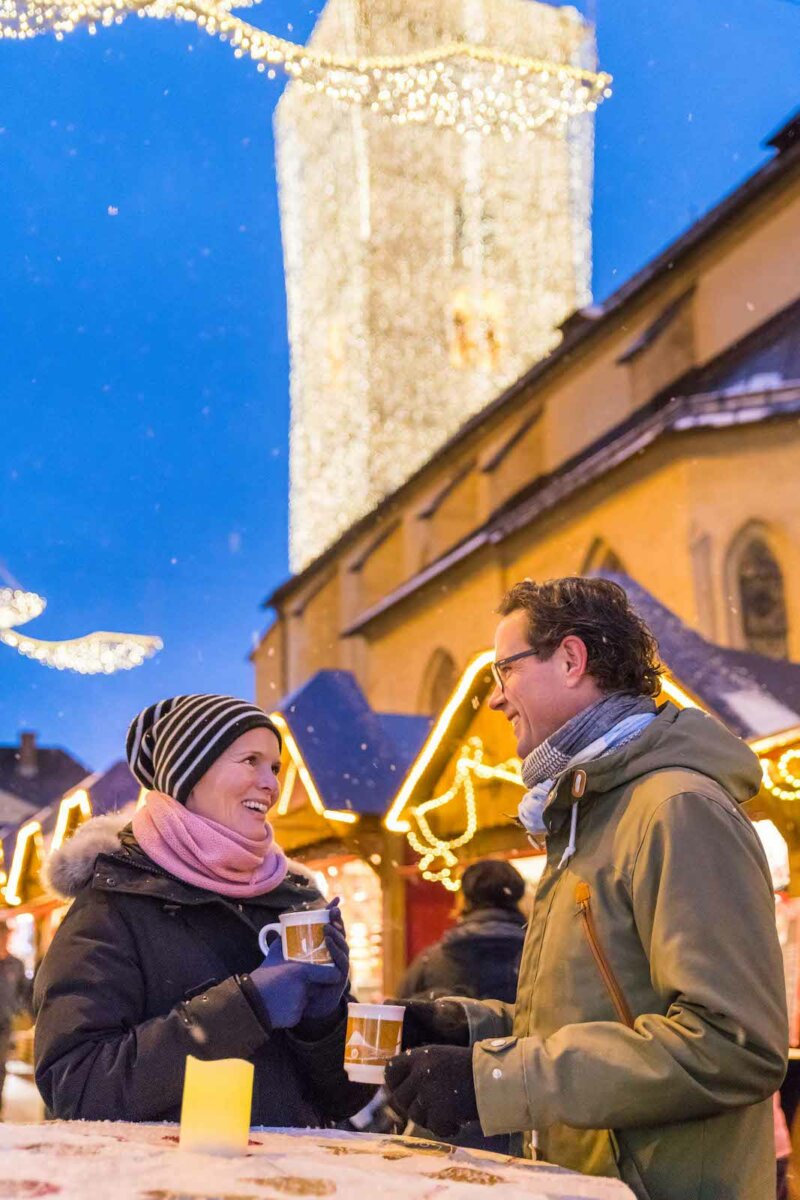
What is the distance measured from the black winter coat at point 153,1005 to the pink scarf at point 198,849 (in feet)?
0.10

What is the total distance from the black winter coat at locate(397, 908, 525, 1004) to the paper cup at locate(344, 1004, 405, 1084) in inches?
127

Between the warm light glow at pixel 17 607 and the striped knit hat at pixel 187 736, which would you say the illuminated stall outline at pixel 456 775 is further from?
the striped knit hat at pixel 187 736

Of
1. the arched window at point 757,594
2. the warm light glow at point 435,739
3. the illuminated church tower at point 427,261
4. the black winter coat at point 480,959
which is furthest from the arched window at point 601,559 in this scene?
the illuminated church tower at point 427,261

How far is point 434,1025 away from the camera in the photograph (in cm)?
261

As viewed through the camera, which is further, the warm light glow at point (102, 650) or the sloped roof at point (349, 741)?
the warm light glow at point (102, 650)

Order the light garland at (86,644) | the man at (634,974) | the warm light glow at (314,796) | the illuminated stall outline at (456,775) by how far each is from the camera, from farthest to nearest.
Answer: the light garland at (86,644)
the warm light glow at (314,796)
the illuminated stall outline at (456,775)
the man at (634,974)

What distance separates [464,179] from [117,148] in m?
94.2

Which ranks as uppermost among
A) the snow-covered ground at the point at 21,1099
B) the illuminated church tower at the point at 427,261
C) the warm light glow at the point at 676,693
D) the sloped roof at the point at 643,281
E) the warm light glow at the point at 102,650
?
the illuminated church tower at the point at 427,261

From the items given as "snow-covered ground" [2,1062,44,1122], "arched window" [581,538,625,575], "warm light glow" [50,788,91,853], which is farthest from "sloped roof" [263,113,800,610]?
"snow-covered ground" [2,1062,44,1122]

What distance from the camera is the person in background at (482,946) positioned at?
550 cm

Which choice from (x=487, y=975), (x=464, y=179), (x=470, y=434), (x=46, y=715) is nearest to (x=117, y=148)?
(x=46, y=715)

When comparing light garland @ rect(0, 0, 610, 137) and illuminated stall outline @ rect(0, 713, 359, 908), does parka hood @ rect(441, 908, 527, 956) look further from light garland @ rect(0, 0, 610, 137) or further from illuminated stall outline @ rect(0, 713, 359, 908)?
light garland @ rect(0, 0, 610, 137)

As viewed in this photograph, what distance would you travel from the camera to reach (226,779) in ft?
9.81

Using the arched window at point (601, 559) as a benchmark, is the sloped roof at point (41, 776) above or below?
below
